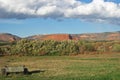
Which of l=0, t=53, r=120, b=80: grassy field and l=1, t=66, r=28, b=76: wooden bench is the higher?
l=1, t=66, r=28, b=76: wooden bench

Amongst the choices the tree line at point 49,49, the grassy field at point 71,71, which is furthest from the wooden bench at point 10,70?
the tree line at point 49,49

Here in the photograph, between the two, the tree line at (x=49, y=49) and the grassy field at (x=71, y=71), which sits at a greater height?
the tree line at (x=49, y=49)

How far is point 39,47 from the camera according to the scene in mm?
71188

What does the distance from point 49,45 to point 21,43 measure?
19.2ft

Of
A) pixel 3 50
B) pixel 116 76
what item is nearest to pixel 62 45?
pixel 3 50

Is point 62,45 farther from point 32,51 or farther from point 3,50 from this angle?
point 3,50

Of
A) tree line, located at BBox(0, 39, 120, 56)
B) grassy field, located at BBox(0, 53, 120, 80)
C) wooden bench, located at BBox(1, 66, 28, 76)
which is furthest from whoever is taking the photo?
tree line, located at BBox(0, 39, 120, 56)

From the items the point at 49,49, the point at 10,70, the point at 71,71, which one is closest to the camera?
the point at 10,70

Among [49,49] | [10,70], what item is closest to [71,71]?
[10,70]

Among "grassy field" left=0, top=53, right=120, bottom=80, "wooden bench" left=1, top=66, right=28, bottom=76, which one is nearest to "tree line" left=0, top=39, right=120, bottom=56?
"grassy field" left=0, top=53, right=120, bottom=80

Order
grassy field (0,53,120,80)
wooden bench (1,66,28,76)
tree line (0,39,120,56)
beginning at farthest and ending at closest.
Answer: tree line (0,39,120,56) → wooden bench (1,66,28,76) → grassy field (0,53,120,80)

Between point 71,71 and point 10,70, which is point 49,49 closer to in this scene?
point 71,71

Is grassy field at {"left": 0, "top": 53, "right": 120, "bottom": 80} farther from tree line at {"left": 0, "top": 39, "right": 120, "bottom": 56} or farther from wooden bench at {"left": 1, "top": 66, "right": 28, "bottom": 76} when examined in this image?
tree line at {"left": 0, "top": 39, "right": 120, "bottom": 56}

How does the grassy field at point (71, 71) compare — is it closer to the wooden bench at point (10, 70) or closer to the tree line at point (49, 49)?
the wooden bench at point (10, 70)
